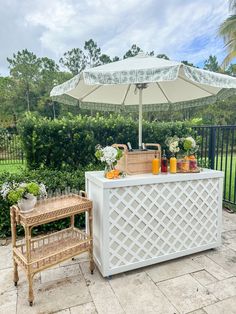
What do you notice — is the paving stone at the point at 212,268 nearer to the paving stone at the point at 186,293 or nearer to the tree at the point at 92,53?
the paving stone at the point at 186,293

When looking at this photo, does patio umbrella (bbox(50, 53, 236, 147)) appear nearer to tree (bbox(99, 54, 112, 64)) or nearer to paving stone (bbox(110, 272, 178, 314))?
paving stone (bbox(110, 272, 178, 314))

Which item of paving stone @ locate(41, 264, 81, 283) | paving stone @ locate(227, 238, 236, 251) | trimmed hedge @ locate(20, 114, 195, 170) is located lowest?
paving stone @ locate(41, 264, 81, 283)

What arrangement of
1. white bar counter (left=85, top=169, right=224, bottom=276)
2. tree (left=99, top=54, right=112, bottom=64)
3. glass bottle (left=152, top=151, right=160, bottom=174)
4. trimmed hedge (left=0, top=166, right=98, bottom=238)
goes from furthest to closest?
1. tree (left=99, top=54, right=112, bottom=64)
2. trimmed hedge (left=0, top=166, right=98, bottom=238)
3. glass bottle (left=152, top=151, right=160, bottom=174)
4. white bar counter (left=85, top=169, right=224, bottom=276)

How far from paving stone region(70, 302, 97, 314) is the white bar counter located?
1.25 feet

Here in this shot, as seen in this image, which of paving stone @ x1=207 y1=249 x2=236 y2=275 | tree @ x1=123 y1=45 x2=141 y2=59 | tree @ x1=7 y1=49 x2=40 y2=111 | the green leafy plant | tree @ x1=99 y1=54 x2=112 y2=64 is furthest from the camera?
tree @ x1=99 y1=54 x2=112 y2=64

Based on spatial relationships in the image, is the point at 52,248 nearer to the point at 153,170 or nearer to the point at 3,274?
the point at 3,274

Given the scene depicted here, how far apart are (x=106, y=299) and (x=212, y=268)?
1184mm

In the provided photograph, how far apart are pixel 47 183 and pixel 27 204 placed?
50.5 inches

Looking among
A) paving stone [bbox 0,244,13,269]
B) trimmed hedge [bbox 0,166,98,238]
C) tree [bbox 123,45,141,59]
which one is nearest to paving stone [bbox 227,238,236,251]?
trimmed hedge [bbox 0,166,98,238]

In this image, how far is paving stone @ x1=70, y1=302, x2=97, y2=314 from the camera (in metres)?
1.81

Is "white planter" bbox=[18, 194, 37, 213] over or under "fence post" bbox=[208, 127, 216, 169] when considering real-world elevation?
under

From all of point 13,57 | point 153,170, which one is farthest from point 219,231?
point 13,57

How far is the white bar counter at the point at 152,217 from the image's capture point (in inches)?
87.7

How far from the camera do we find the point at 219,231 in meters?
2.77
